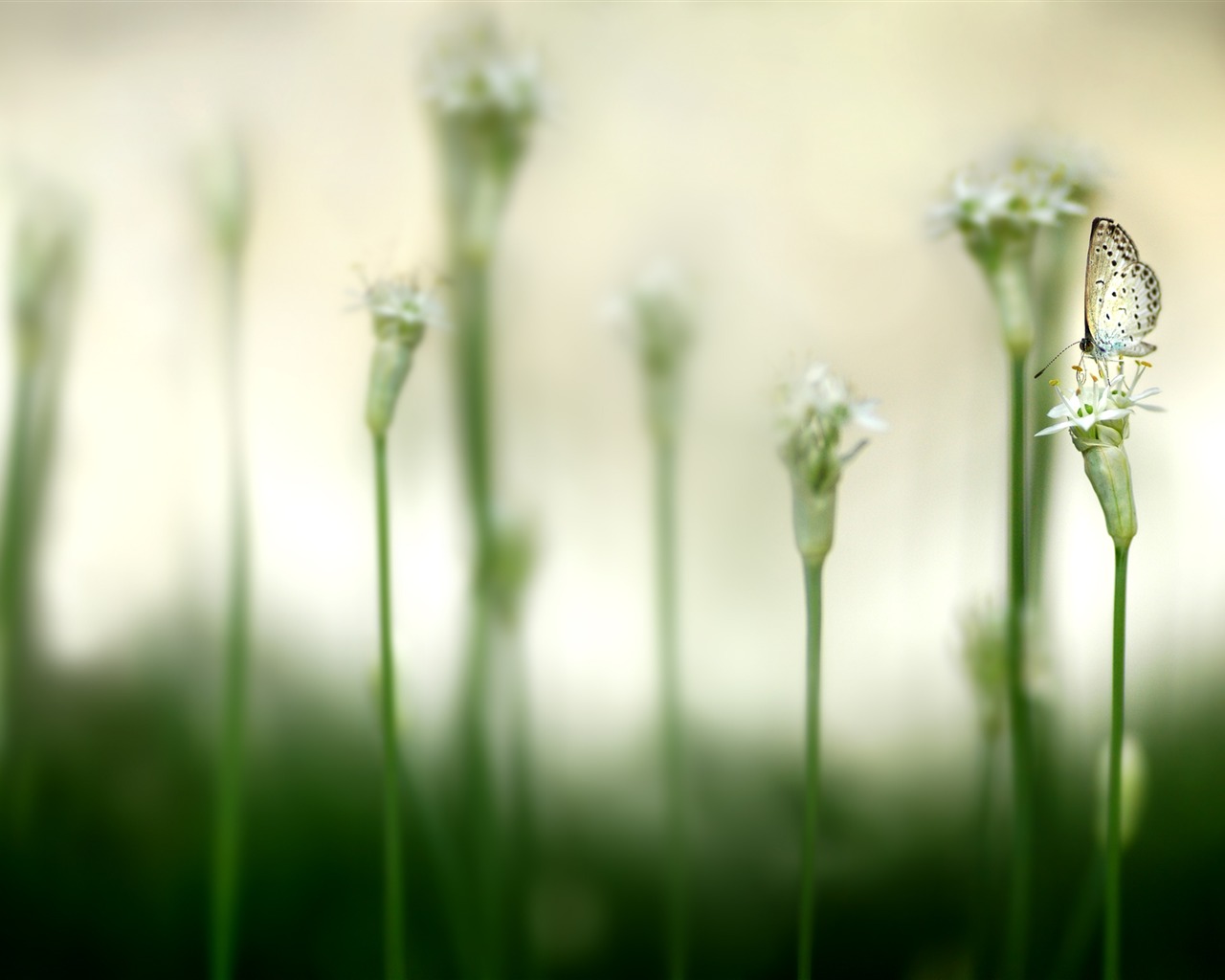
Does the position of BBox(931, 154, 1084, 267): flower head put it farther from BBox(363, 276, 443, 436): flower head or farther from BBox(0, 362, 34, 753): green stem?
BBox(0, 362, 34, 753): green stem

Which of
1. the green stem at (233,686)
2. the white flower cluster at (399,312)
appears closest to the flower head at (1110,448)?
the white flower cluster at (399,312)

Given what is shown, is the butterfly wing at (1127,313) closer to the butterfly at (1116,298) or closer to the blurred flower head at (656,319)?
the butterfly at (1116,298)

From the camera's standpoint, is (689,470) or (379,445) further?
(689,470)

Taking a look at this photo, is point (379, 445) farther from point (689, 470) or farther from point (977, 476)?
point (977, 476)

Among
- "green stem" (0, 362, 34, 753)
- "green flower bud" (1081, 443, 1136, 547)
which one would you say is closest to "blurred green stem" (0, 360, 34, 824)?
"green stem" (0, 362, 34, 753)

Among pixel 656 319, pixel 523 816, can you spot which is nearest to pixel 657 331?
pixel 656 319

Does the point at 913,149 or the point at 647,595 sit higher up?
the point at 913,149

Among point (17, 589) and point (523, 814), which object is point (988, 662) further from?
point (17, 589)

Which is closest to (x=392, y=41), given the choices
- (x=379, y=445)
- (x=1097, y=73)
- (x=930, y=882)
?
(x=379, y=445)
